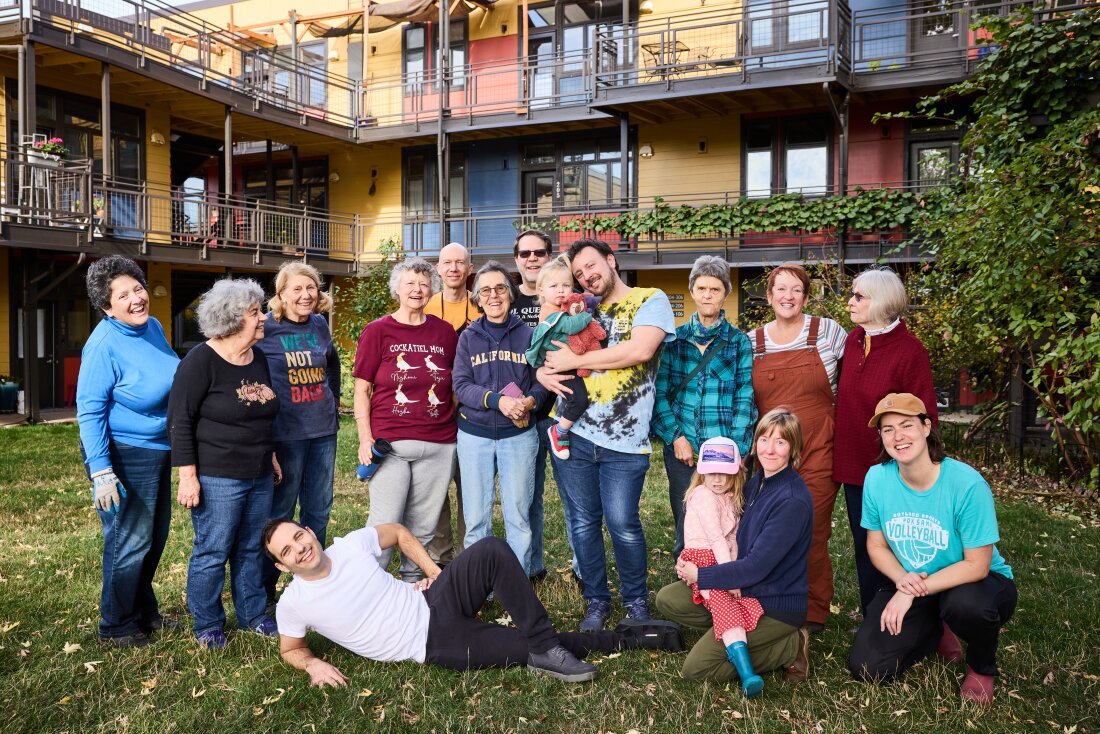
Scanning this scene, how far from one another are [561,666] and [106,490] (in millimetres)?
2452

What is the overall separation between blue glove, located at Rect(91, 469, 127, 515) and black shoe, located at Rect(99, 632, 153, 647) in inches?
28.5

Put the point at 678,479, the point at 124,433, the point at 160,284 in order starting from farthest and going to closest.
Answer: the point at 160,284
the point at 678,479
the point at 124,433

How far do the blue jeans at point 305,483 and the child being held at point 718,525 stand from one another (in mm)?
2191

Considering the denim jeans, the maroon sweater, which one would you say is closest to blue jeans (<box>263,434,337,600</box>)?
the denim jeans

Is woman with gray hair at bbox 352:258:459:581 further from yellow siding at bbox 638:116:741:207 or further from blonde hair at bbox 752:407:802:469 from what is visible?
yellow siding at bbox 638:116:741:207

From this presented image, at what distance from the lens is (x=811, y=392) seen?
15.1 feet

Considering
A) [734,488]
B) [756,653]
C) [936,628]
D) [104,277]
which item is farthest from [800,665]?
[104,277]

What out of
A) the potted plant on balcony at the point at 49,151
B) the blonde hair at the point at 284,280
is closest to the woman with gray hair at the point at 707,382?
the blonde hair at the point at 284,280

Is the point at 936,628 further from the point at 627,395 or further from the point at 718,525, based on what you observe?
the point at 627,395

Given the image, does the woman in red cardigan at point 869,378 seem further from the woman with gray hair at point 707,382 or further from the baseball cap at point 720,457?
the baseball cap at point 720,457

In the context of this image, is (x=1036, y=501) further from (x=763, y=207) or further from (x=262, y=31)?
(x=262, y=31)

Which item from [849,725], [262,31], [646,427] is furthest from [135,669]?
[262,31]

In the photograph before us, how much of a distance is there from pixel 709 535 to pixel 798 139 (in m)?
15.5

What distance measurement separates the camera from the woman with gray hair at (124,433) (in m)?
4.36
